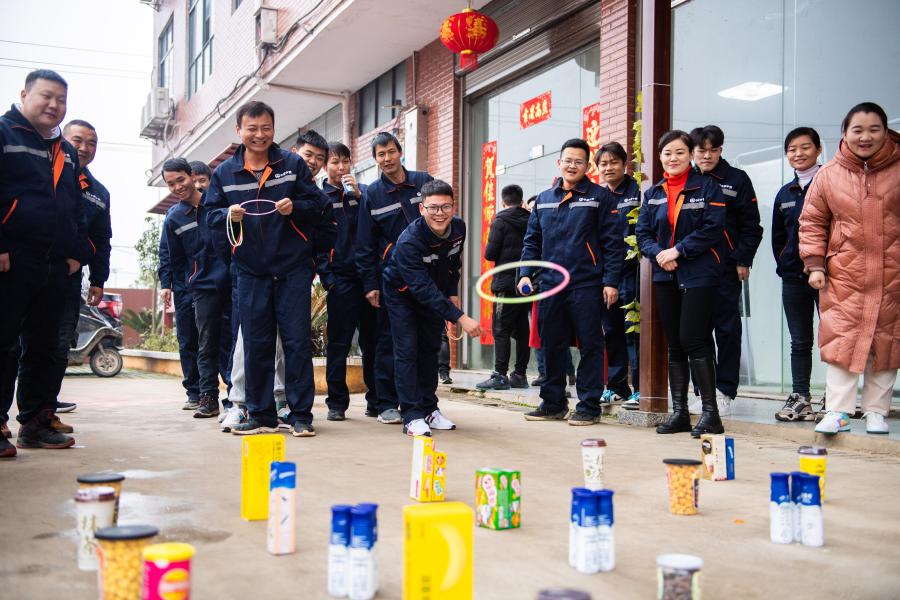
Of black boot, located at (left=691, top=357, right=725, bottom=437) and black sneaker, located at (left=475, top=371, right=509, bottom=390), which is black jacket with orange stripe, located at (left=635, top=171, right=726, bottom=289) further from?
black sneaker, located at (left=475, top=371, right=509, bottom=390)

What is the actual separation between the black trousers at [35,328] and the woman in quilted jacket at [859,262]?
4424 millimetres

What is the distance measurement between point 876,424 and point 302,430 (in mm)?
3496

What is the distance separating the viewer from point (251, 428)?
543 cm

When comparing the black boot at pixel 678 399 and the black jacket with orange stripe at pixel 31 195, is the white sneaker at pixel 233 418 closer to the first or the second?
the black jacket with orange stripe at pixel 31 195

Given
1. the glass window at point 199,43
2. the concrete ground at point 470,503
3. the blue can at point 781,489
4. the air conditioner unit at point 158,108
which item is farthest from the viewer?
the air conditioner unit at point 158,108

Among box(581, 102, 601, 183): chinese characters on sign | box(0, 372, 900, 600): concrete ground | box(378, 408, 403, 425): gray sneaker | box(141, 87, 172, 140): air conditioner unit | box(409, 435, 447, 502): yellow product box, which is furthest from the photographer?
box(141, 87, 172, 140): air conditioner unit

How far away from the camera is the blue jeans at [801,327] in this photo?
577 cm

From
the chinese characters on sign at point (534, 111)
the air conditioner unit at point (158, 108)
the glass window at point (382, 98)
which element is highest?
the air conditioner unit at point (158, 108)

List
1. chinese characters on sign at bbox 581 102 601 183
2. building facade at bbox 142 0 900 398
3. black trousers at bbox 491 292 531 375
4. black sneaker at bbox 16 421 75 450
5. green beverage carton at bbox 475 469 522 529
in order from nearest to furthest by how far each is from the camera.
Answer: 1. green beverage carton at bbox 475 469 522 529
2. black sneaker at bbox 16 421 75 450
3. building facade at bbox 142 0 900 398
4. black trousers at bbox 491 292 531 375
5. chinese characters on sign at bbox 581 102 601 183

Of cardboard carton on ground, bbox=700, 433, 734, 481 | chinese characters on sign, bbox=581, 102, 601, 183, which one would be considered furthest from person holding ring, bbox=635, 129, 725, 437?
chinese characters on sign, bbox=581, 102, 601, 183

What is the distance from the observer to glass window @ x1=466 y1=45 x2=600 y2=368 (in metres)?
9.20

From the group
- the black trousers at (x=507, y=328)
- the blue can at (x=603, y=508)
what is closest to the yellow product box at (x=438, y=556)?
the blue can at (x=603, y=508)

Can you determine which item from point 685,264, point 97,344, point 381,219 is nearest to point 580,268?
point 685,264

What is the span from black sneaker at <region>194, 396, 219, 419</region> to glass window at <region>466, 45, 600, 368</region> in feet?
15.4
